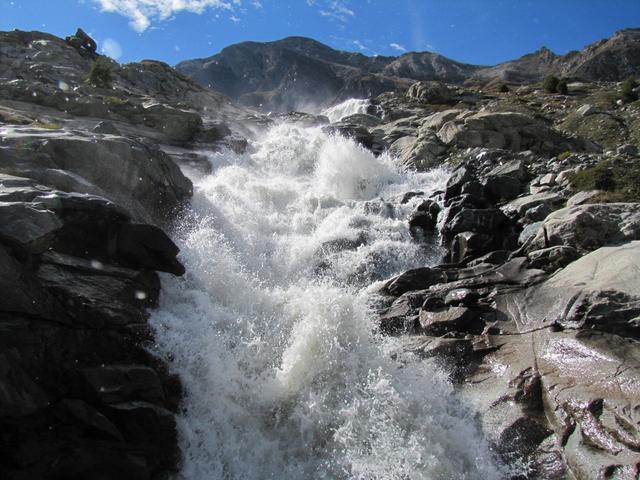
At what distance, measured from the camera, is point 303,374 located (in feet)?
34.7

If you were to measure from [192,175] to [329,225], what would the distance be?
10725 millimetres

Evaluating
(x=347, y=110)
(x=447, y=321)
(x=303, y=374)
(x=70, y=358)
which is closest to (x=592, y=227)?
(x=447, y=321)

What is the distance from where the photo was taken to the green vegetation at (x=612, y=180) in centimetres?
1447

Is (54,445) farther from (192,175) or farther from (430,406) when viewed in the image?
(192,175)

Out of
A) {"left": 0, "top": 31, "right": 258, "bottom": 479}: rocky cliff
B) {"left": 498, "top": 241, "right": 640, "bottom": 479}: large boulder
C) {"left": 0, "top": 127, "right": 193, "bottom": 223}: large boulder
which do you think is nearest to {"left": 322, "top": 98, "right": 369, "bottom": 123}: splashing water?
{"left": 0, "top": 127, "right": 193, "bottom": 223}: large boulder

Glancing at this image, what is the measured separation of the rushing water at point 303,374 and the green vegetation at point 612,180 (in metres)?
6.26

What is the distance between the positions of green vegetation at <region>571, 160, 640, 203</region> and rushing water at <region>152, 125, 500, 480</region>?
6.26m

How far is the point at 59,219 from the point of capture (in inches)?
362

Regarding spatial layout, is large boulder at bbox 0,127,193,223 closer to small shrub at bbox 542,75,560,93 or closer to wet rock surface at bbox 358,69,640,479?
wet rock surface at bbox 358,69,640,479

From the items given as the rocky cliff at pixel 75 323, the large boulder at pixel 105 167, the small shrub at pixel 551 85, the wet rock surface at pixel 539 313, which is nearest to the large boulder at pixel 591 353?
the wet rock surface at pixel 539 313

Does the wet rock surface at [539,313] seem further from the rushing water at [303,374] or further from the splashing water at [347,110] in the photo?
the splashing water at [347,110]

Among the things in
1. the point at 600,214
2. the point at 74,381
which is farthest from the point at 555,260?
the point at 74,381

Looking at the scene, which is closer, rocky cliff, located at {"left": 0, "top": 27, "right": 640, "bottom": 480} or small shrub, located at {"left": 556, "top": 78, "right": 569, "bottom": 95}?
rocky cliff, located at {"left": 0, "top": 27, "right": 640, "bottom": 480}

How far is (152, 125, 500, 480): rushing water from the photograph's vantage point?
28.8 ft
